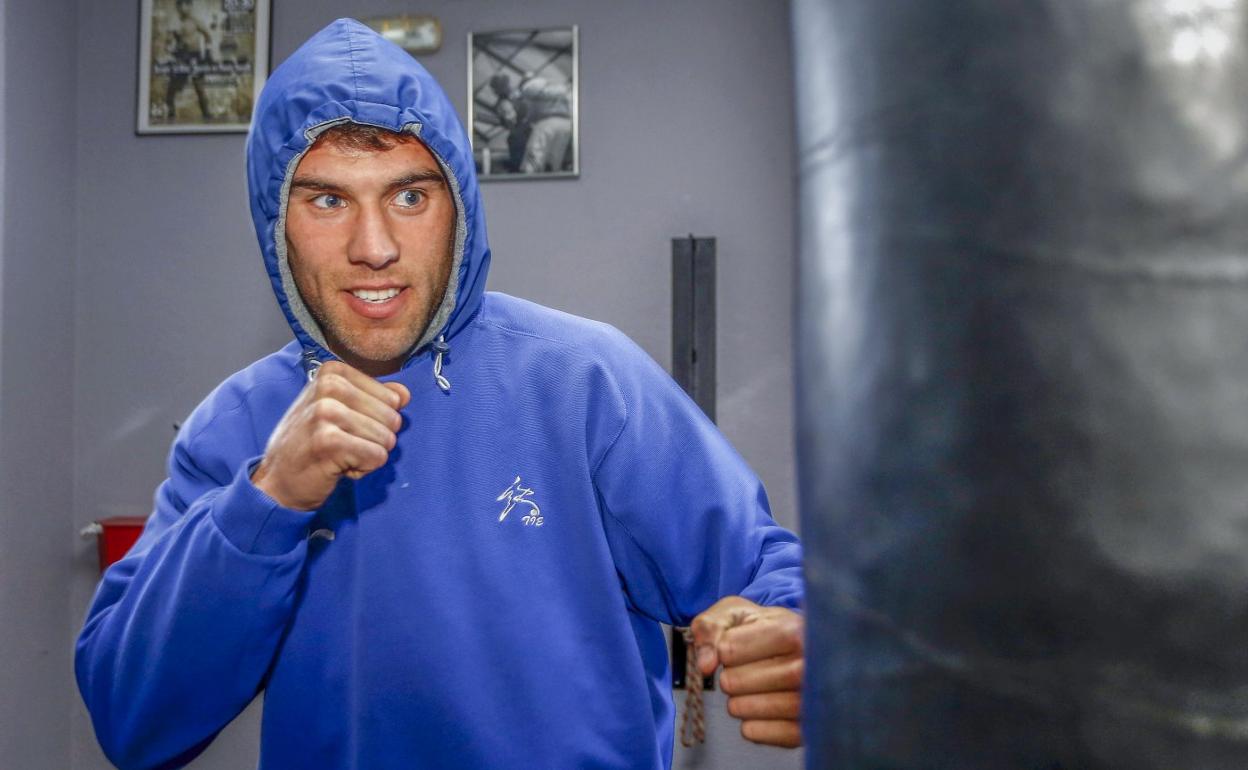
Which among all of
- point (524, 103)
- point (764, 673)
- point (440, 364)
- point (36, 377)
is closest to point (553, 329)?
point (440, 364)

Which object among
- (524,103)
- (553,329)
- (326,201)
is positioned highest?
(524,103)

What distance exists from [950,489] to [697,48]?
2550 mm

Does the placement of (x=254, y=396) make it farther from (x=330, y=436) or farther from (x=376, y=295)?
(x=330, y=436)

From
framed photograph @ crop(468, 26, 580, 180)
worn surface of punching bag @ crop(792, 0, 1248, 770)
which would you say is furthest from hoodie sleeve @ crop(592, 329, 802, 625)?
framed photograph @ crop(468, 26, 580, 180)

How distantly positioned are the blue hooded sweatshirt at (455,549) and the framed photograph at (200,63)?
5.84 feet

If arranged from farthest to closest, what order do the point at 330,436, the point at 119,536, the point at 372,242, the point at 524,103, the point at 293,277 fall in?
the point at 524,103 → the point at 119,536 → the point at 293,277 → the point at 372,242 → the point at 330,436

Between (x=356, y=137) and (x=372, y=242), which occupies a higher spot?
(x=356, y=137)

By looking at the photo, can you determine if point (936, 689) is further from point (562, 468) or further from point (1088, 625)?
point (562, 468)

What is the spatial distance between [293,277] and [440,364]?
0.20 m

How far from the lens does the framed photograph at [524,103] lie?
8.85 ft

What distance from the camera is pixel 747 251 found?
2670mm

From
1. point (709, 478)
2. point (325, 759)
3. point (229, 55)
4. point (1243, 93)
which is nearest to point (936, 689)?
point (1243, 93)

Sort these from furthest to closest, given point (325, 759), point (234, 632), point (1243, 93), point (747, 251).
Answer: point (747, 251) → point (325, 759) → point (234, 632) → point (1243, 93)

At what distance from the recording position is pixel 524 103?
271 centimetres
